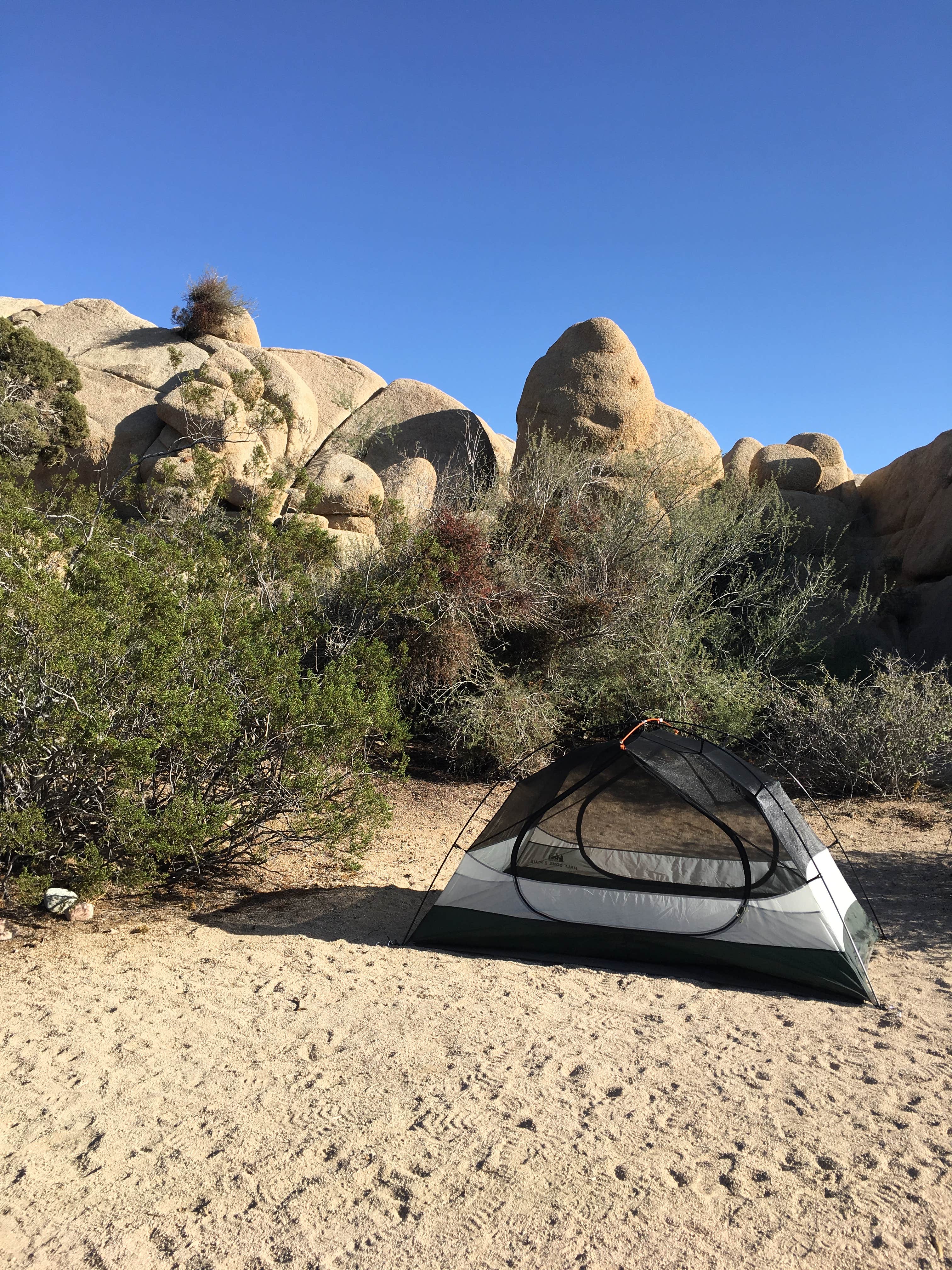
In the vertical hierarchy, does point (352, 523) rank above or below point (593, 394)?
→ below

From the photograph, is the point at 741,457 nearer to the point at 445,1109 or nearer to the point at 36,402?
the point at 36,402

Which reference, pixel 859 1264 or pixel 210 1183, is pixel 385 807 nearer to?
pixel 210 1183

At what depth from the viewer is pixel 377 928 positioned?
5.79 meters

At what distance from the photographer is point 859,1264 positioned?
104 inches

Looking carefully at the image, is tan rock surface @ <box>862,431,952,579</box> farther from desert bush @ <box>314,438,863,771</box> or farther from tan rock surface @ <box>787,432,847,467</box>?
desert bush @ <box>314,438,863,771</box>

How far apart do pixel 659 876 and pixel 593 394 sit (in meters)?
12.5

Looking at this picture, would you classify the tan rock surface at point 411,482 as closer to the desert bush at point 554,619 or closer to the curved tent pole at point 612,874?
the desert bush at point 554,619

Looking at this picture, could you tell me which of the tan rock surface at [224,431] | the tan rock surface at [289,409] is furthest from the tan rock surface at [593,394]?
the tan rock surface at [224,431]

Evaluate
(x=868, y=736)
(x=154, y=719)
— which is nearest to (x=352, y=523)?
(x=868, y=736)

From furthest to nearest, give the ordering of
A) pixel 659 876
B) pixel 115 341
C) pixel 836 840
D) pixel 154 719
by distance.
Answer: pixel 115 341 → pixel 836 840 → pixel 659 876 → pixel 154 719

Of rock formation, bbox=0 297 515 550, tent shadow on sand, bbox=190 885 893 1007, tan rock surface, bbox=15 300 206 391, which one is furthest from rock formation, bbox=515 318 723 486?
tent shadow on sand, bbox=190 885 893 1007

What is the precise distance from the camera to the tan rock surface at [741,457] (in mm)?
19734

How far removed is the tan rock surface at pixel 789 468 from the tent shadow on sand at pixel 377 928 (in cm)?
1606

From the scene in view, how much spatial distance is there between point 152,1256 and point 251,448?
15.7m
